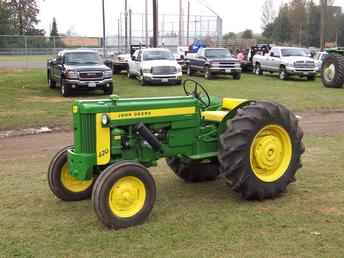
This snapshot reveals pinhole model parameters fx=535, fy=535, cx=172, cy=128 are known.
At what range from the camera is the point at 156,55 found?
2672 centimetres

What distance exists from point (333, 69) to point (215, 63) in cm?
713

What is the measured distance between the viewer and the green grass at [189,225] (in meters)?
4.96

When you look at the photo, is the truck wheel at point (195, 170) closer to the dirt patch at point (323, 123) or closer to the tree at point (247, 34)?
the dirt patch at point (323, 123)

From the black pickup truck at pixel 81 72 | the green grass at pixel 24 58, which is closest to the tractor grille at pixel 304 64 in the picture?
the black pickup truck at pixel 81 72

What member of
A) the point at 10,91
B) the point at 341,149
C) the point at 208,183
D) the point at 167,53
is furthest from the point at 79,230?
the point at 167,53

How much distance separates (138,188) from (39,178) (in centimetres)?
255

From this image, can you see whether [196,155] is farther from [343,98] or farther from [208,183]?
[343,98]

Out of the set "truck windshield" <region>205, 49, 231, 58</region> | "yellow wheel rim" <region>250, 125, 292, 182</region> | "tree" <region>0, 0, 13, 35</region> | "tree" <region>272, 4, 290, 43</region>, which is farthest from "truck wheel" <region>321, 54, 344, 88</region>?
"tree" <region>272, 4, 290, 43</region>

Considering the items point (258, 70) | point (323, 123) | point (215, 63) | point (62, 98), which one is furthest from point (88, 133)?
point (258, 70)

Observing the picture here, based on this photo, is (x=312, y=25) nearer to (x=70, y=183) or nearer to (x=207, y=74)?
(x=207, y=74)

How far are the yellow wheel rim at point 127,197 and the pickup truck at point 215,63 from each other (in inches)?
926

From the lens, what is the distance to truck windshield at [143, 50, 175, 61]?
86.7 ft

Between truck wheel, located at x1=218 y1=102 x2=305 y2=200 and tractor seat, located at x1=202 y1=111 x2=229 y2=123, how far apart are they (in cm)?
28

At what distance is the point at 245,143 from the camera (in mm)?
6121
